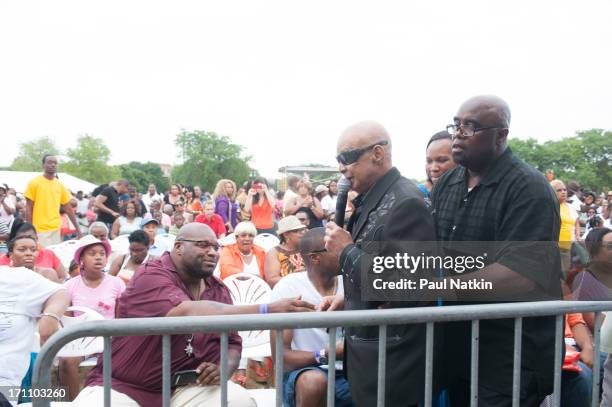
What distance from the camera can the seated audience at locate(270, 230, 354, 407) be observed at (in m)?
3.51

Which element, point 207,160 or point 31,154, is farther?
point 31,154

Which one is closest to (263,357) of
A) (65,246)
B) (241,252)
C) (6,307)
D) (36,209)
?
(6,307)

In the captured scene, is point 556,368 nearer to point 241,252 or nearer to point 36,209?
point 241,252

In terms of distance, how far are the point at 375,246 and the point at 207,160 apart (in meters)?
83.3

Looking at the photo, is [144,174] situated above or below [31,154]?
below

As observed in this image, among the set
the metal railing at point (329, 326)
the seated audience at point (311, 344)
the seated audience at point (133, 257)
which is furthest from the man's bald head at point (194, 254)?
the seated audience at point (133, 257)

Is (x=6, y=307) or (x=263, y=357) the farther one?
(x=263, y=357)

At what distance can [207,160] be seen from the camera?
84000 mm

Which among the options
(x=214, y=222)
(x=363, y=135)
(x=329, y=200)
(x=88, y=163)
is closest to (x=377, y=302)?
(x=363, y=135)

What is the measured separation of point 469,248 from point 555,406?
76 cm

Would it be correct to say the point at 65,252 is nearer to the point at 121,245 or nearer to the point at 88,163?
the point at 121,245

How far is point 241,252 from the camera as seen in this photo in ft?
24.4

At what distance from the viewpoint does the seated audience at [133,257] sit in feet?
21.7

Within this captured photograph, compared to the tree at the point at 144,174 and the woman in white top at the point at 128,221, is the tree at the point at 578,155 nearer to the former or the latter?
the tree at the point at 144,174
